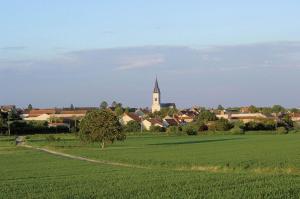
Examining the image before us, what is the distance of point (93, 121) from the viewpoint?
79.3 m

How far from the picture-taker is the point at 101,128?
7831 cm

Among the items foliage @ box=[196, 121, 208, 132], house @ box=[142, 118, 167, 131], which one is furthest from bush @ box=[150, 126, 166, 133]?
house @ box=[142, 118, 167, 131]

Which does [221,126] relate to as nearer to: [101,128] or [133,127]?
[133,127]

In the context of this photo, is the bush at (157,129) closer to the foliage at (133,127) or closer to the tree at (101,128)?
the foliage at (133,127)

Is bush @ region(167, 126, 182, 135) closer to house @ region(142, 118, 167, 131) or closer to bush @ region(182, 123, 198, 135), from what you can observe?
bush @ region(182, 123, 198, 135)

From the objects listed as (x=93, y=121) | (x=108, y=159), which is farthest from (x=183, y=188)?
(x=93, y=121)

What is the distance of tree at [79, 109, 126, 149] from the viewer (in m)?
78.5

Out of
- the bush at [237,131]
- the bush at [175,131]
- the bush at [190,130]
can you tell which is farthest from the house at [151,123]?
the bush at [237,131]

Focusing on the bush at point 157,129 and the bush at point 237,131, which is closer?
the bush at point 237,131

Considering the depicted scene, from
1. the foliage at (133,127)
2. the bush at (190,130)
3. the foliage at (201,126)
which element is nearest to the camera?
the bush at (190,130)

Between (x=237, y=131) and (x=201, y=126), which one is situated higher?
(x=201, y=126)

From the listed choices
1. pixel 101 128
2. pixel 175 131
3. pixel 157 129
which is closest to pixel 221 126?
pixel 175 131

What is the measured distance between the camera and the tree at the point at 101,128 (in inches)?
3091

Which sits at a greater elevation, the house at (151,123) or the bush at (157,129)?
the house at (151,123)
